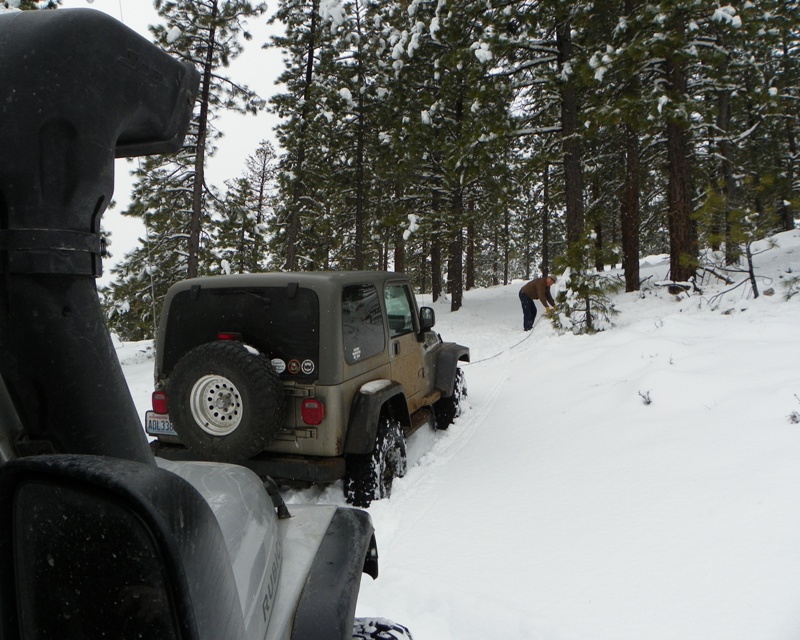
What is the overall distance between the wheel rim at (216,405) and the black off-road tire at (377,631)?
2.35 meters

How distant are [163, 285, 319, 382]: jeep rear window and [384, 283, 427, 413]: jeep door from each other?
1229 millimetres

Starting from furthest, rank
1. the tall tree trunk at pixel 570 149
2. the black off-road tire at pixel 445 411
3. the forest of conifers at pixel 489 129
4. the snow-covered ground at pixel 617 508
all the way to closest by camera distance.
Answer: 1. the tall tree trunk at pixel 570 149
2. the forest of conifers at pixel 489 129
3. the black off-road tire at pixel 445 411
4. the snow-covered ground at pixel 617 508

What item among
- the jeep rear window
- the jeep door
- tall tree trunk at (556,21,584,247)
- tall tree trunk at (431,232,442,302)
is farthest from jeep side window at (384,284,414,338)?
tall tree trunk at (431,232,442,302)

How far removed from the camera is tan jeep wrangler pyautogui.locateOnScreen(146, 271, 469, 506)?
402cm

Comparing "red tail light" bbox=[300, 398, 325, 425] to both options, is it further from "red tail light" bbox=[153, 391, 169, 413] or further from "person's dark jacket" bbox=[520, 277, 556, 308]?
"person's dark jacket" bbox=[520, 277, 556, 308]

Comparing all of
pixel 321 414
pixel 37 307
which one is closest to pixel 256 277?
pixel 321 414

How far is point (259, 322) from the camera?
4367mm

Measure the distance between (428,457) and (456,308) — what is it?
50.3 ft

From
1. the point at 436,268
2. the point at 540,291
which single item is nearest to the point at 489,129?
the point at 540,291

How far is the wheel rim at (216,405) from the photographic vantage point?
4.08 metres

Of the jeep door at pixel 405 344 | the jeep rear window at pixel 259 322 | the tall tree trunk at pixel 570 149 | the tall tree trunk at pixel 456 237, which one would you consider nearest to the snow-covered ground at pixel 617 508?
the jeep door at pixel 405 344

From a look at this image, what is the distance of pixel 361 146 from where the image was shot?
2005 centimetres

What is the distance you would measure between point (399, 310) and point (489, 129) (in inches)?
322

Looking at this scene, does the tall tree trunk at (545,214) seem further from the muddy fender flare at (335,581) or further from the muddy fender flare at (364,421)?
the muddy fender flare at (335,581)
